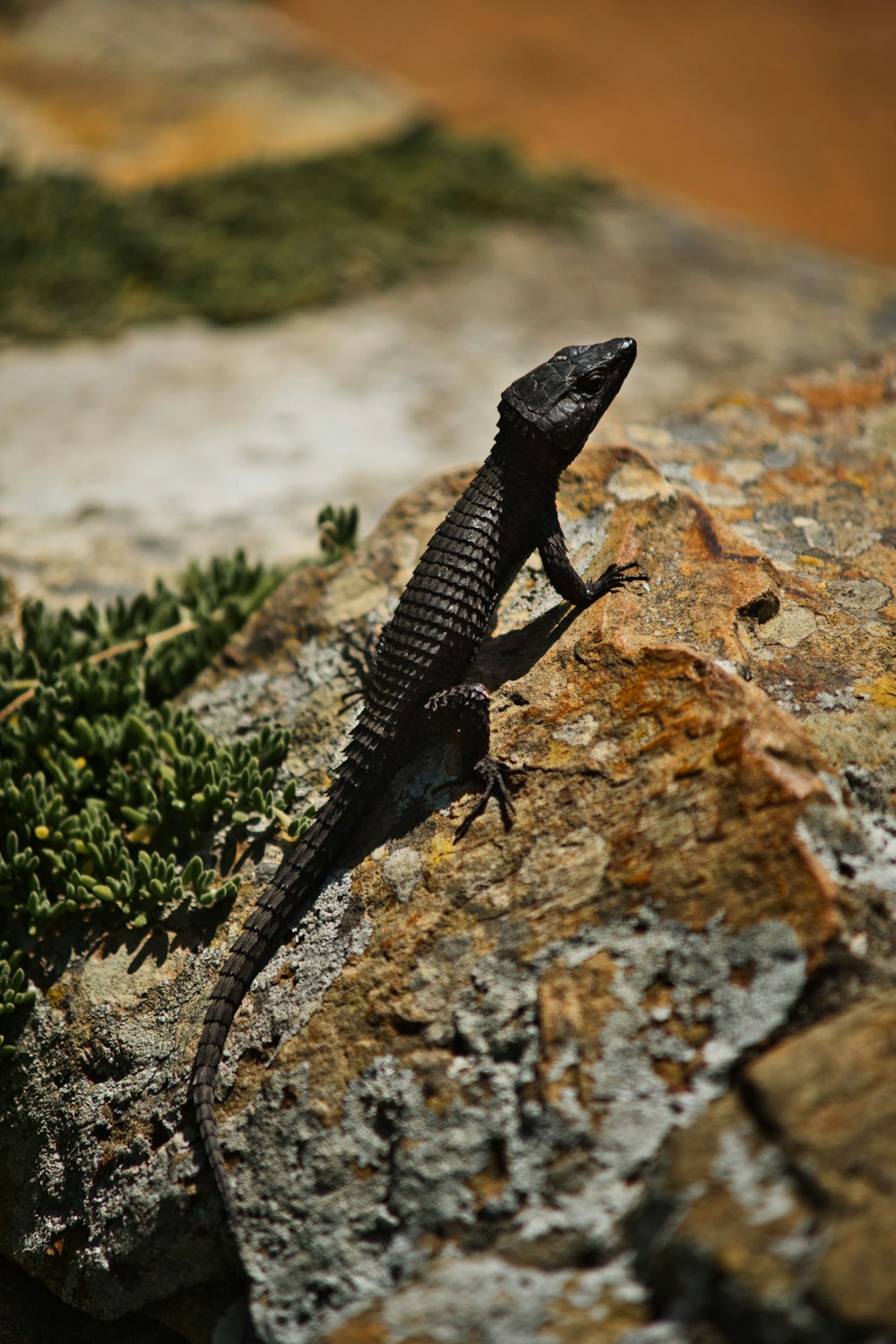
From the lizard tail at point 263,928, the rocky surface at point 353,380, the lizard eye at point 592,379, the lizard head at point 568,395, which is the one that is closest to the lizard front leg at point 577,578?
the lizard head at point 568,395

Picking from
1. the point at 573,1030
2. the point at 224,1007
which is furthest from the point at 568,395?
the point at 224,1007

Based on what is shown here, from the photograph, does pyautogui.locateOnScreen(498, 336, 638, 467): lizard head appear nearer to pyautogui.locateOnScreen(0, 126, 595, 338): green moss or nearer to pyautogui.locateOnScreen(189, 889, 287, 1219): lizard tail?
pyautogui.locateOnScreen(189, 889, 287, 1219): lizard tail

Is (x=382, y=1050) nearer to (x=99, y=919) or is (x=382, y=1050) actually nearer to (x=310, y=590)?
(x=99, y=919)

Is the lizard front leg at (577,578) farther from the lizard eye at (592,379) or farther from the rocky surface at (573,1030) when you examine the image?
the lizard eye at (592,379)

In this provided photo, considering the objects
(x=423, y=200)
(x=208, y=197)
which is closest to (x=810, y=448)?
(x=423, y=200)

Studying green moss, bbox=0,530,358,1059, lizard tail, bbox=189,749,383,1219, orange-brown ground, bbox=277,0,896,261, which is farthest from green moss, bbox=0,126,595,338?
lizard tail, bbox=189,749,383,1219

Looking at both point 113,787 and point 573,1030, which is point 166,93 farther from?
point 573,1030
